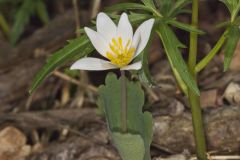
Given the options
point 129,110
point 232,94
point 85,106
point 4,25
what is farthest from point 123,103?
point 4,25

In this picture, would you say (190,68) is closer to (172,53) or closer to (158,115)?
(172,53)

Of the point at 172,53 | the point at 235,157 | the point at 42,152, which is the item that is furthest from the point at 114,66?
the point at 42,152

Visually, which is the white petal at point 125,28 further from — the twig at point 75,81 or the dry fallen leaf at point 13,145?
the twig at point 75,81

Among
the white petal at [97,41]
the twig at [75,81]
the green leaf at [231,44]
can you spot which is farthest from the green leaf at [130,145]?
the twig at [75,81]

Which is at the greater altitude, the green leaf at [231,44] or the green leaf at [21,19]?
the green leaf at [21,19]

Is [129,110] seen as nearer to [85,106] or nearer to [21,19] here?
[85,106]

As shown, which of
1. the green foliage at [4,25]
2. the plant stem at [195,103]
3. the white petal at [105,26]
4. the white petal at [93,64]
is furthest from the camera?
the green foliage at [4,25]

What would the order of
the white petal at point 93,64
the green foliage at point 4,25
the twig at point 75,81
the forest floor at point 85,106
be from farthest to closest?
1. the green foliage at point 4,25
2. the twig at point 75,81
3. the forest floor at point 85,106
4. the white petal at point 93,64
